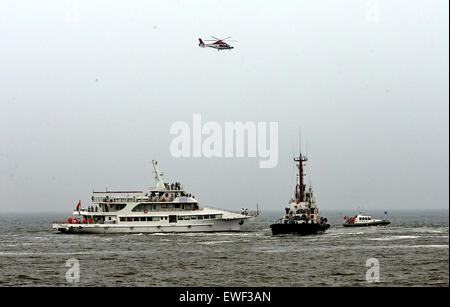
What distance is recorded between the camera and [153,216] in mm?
92125

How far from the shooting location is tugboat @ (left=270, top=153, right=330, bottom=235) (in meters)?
81.4

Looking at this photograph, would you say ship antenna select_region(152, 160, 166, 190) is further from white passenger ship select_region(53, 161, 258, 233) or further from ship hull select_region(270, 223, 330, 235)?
ship hull select_region(270, 223, 330, 235)

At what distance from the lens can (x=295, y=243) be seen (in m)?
68.3

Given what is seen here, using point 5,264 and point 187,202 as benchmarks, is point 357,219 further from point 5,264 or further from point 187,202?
point 5,264
